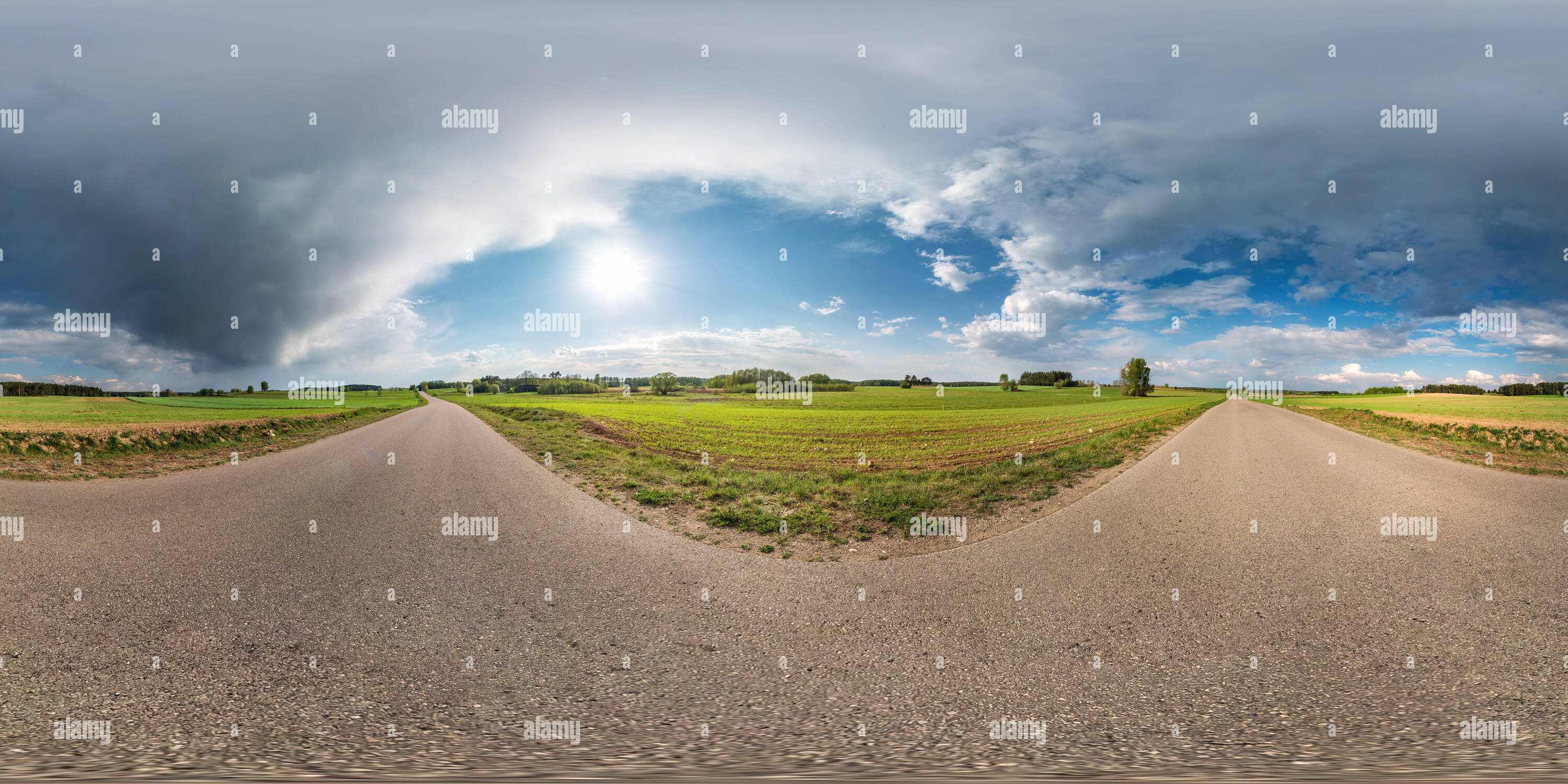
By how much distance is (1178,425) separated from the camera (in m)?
26.1

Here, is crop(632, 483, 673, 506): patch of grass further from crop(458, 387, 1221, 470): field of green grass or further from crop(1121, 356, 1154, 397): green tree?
crop(1121, 356, 1154, 397): green tree

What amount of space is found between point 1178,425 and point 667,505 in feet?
86.8

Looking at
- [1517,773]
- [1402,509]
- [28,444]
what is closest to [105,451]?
[28,444]

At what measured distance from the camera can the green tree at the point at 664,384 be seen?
1759 inches

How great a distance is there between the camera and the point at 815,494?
31.8ft

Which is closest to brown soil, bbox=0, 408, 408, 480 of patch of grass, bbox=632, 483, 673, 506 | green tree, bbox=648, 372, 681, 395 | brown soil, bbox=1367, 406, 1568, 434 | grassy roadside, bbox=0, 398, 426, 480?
grassy roadside, bbox=0, 398, 426, 480

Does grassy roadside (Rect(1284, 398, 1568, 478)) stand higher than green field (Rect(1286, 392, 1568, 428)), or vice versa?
green field (Rect(1286, 392, 1568, 428))

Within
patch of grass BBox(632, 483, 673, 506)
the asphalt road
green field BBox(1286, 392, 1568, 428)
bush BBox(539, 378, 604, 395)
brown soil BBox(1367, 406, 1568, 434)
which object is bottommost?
the asphalt road

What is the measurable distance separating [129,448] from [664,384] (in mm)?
31874

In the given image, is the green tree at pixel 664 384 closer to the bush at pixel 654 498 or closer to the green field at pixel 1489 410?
the bush at pixel 654 498

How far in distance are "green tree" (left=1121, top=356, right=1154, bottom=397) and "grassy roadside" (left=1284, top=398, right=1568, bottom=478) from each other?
63.7 meters

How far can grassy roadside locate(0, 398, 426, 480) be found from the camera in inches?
489

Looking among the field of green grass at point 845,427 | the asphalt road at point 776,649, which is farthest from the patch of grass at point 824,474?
the asphalt road at point 776,649

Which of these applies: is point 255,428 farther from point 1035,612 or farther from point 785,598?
point 1035,612
